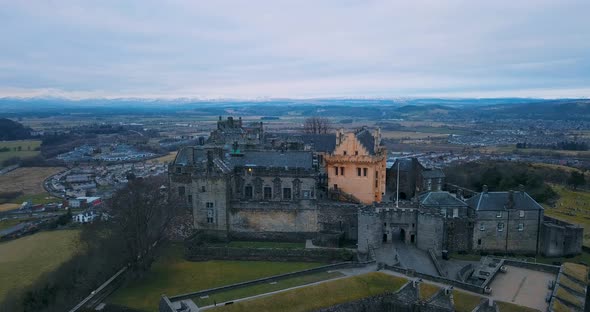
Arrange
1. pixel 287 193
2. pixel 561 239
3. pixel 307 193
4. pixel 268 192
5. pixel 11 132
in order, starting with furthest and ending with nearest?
pixel 11 132
pixel 268 192
pixel 287 193
pixel 307 193
pixel 561 239

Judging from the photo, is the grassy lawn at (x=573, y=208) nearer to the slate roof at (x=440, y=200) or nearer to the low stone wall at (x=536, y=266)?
the low stone wall at (x=536, y=266)

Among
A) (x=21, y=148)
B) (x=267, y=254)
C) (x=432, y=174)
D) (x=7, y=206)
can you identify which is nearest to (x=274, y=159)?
(x=267, y=254)

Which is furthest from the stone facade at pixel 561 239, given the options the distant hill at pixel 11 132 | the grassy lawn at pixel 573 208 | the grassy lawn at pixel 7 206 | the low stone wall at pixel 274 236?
the distant hill at pixel 11 132

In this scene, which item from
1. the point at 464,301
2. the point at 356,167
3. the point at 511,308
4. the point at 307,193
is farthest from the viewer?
the point at 356,167

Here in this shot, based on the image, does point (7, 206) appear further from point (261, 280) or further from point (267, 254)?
point (261, 280)

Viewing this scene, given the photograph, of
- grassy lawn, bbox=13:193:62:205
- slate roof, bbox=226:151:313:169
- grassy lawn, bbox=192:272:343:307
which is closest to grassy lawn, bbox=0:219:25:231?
grassy lawn, bbox=13:193:62:205

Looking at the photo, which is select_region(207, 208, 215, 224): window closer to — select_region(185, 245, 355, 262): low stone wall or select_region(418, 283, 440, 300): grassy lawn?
select_region(185, 245, 355, 262): low stone wall
